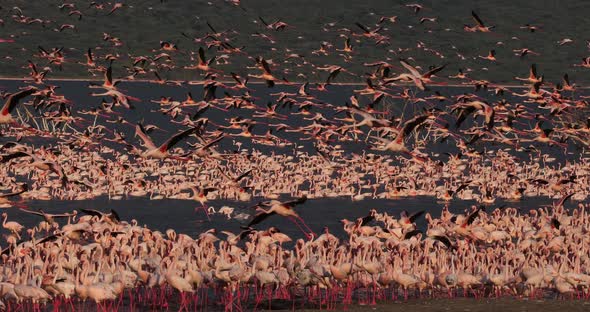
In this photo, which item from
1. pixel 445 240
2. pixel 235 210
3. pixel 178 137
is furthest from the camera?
pixel 235 210

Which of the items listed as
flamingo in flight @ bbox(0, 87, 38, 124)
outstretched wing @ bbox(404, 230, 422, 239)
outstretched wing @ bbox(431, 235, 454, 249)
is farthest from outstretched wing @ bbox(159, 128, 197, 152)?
outstretched wing @ bbox(431, 235, 454, 249)

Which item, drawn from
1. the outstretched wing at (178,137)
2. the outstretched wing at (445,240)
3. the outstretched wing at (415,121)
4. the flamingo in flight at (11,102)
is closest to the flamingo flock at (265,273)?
the outstretched wing at (445,240)

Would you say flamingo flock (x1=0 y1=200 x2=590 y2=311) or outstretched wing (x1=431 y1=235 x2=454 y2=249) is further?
outstretched wing (x1=431 y1=235 x2=454 y2=249)

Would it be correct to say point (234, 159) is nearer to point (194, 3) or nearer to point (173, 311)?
point (173, 311)

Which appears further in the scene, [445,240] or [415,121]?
[445,240]

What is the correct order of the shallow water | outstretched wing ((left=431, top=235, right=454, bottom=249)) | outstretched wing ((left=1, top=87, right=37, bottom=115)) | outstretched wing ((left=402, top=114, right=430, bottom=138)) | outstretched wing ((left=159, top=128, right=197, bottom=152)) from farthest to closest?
the shallow water
outstretched wing ((left=431, top=235, right=454, bottom=249))
outstretched wing ((left=402, top=114, right=430, bottom=138))
outstretched wing ((left=159, top=128, right=197, bottom=152))
outstretched wing ((left=1, top=87, right=37, bottom=115))

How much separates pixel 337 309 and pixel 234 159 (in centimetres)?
2999

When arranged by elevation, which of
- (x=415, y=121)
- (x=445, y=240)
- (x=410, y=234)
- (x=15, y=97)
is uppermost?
(x=415, y=121)

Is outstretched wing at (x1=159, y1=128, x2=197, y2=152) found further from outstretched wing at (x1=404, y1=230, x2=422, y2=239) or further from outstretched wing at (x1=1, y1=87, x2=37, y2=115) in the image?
outstretched wing at (x1=404, y1=230, x2=422, y2=239)

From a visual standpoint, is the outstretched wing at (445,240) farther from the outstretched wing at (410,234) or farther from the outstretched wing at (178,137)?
the outstretched wing at (178,137)

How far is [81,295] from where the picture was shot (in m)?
22.2

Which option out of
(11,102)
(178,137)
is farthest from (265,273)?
(11,102)

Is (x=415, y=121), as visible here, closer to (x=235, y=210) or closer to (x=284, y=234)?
(x=284, y=234)

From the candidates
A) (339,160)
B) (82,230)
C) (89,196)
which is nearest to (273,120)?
(339,160)
